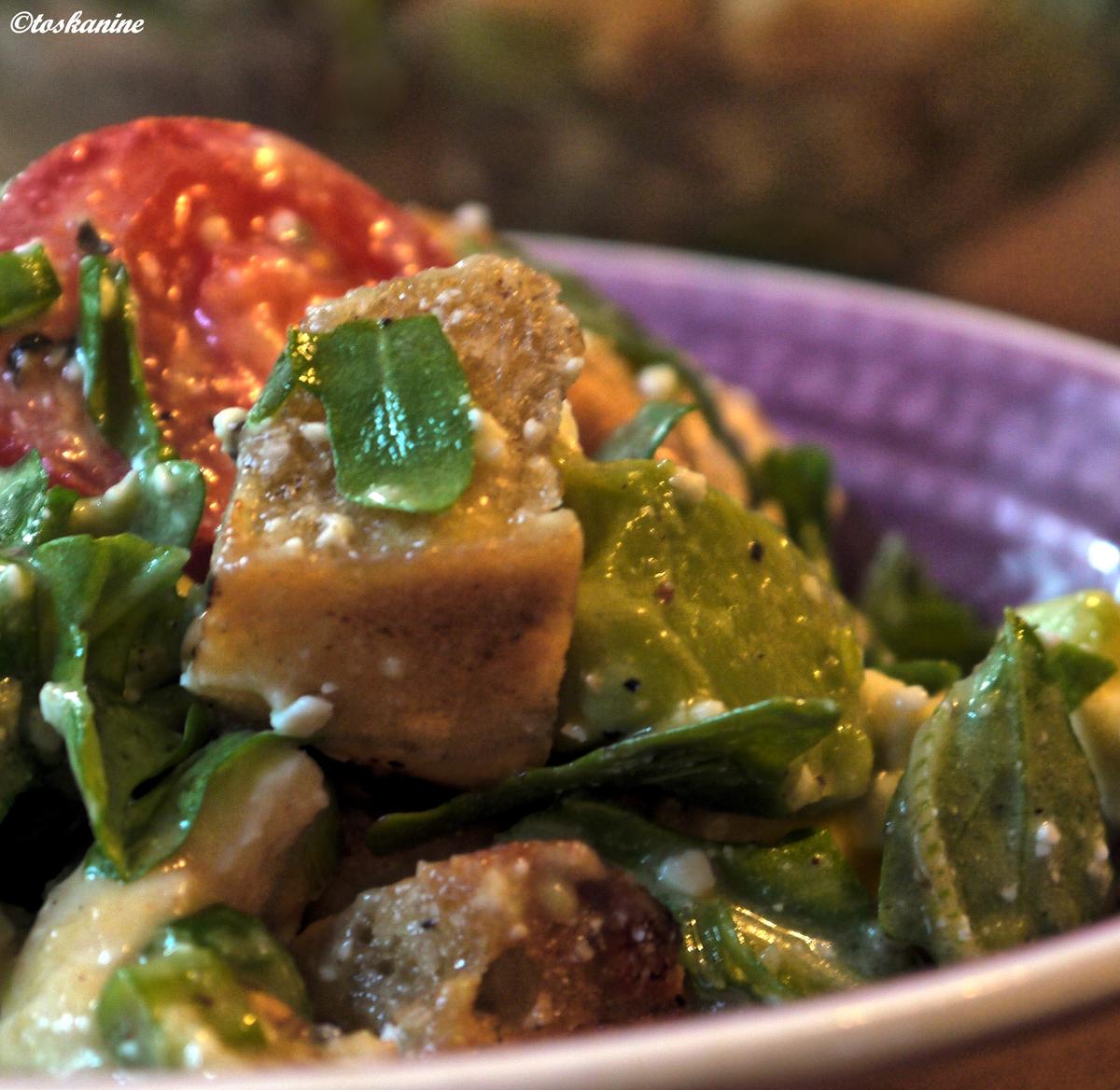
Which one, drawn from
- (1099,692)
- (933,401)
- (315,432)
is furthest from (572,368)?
(933,401)

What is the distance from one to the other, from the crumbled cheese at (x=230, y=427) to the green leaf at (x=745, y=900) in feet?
1.02

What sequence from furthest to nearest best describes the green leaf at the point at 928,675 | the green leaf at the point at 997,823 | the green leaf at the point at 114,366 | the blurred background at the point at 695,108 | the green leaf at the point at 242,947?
the blurred background at the point at 695,108 < the green leaf at the point at 928,675 < the green leaf at the point at 114,366 < the green leaf at the point at 997,823 < the green leaf at the point at 242,947

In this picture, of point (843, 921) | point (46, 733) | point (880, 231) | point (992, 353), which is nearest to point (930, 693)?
point (843, 921)

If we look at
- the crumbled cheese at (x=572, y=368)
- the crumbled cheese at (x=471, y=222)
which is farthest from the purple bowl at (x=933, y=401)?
the crumbled cheese at (x=572, y=368)

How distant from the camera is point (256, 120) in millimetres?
2518

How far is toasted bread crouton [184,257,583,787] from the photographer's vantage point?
75 cm

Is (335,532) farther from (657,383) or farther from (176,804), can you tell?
(657,383)

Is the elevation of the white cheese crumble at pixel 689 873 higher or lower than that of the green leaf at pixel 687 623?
lower

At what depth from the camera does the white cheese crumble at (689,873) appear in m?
0.83

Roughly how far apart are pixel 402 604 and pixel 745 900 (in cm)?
29

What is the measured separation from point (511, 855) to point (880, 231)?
2.05 m

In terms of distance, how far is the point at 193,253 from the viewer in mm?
1063

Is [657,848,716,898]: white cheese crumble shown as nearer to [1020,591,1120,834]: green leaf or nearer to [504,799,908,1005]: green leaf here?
[504,799,908,1005]: green leaf

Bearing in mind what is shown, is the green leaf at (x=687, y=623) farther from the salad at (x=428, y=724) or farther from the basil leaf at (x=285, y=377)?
the basil leaf at (x=285, y=377)
